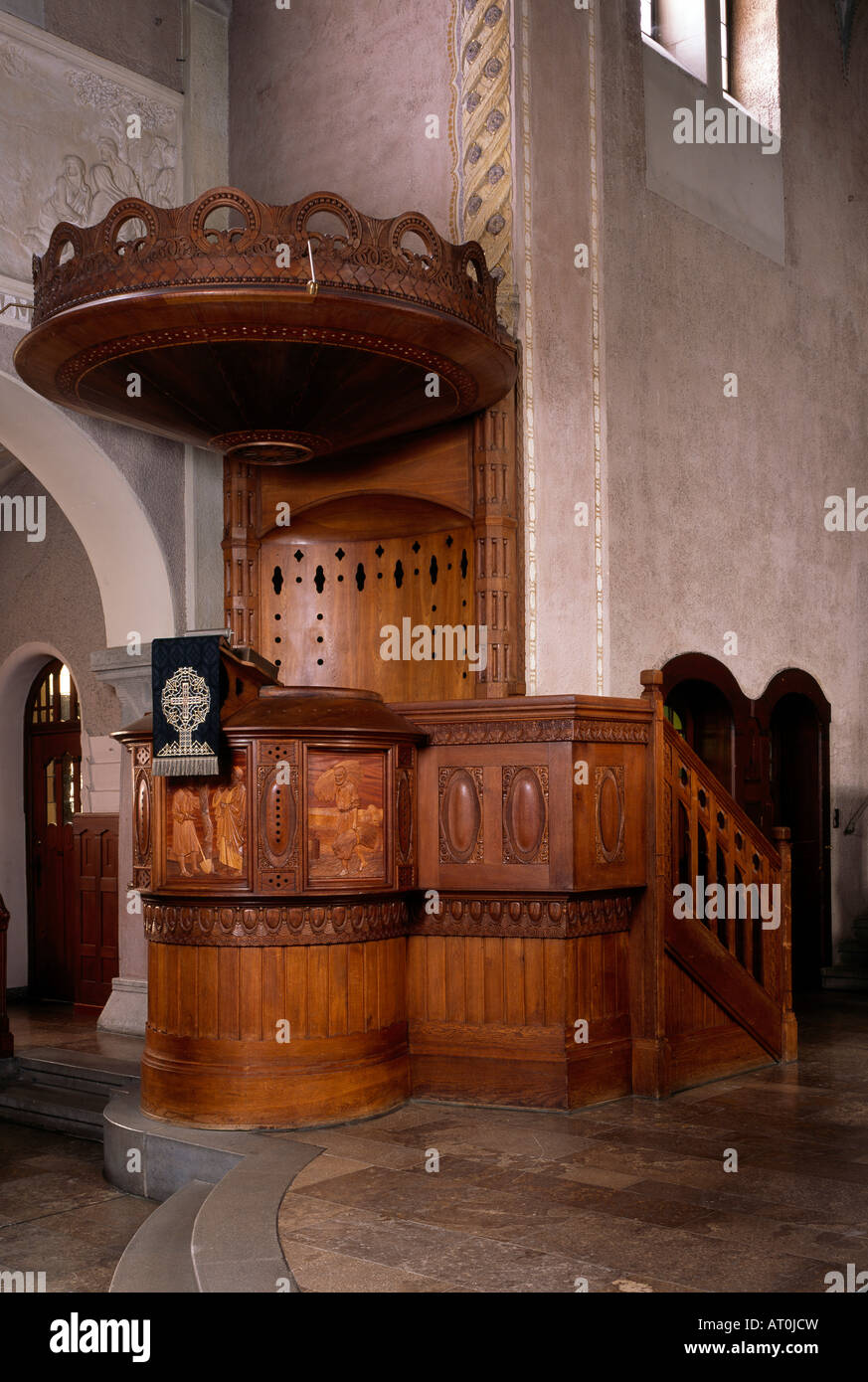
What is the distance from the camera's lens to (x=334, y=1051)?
5.98m

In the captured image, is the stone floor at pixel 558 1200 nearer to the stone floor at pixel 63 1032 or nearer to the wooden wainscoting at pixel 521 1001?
the wooden wainscoting at pixel 521 1001

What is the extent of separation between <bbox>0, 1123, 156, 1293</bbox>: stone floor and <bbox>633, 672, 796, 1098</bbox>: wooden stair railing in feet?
7.95

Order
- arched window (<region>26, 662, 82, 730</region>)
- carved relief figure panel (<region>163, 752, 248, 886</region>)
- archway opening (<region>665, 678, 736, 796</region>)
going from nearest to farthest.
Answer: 1. carved relief figure panel (<region>163, 752, 248, 886</region>)
2. archway opening (<region>665, 678, 736, 796</region>)
3. arched window (<region>26, 662, 82, 730</region>)

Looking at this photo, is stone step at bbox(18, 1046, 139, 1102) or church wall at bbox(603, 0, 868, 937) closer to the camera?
stone step at bbox(18, 1046, 139, 1102)

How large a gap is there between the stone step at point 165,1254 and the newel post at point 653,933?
2167mm

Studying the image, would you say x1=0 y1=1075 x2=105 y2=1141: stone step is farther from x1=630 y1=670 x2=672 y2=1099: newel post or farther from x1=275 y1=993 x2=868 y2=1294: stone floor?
x1=630 y1=670 x2=672 y2=1099: newel post

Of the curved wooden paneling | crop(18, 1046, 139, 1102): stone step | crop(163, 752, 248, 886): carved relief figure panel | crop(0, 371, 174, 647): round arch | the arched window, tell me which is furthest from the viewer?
the arched window

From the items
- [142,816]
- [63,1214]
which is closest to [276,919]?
[142,816]

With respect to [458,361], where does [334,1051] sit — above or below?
below

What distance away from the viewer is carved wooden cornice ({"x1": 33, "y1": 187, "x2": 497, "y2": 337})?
6379 mm

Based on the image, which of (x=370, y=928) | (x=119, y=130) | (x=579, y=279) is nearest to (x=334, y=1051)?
(x=370, y=928)

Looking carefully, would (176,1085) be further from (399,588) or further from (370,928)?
(399,588)

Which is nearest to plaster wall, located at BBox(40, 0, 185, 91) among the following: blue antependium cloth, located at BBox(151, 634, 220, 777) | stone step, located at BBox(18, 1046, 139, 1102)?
blue antependium cloth, located at BBox(151, 634, 220, 777)
